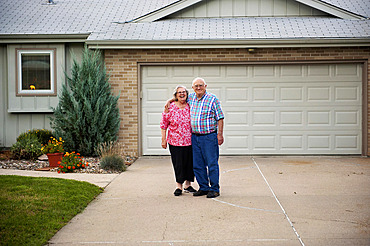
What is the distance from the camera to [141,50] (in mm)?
11812

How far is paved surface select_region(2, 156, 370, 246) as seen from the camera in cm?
506

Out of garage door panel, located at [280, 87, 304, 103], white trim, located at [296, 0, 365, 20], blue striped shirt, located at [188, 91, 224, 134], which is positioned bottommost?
blue striped shirt, located at [188, 91, 224, 134]

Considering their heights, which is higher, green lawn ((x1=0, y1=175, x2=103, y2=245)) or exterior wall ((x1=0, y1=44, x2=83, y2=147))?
exterior wall ((x1=0, y1=44, x2=83, y2=147))

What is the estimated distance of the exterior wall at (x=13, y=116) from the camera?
1254 cm

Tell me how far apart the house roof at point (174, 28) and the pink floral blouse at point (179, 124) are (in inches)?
179

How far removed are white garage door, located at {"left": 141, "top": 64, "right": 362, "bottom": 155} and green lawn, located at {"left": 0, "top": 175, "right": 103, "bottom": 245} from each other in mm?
4681

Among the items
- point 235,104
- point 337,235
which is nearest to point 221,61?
point 235,104

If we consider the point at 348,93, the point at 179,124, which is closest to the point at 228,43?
the point at 348,93

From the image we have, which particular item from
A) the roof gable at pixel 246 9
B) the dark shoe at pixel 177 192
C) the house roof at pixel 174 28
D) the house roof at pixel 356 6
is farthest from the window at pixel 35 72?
the house roof at pixel 356 6

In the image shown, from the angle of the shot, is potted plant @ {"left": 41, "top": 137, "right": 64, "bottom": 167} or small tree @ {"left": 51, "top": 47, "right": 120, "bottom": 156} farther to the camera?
small tree @ {"left": 51, "top": 47, "right": 120, "bottom": 156}

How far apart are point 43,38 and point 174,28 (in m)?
3.56

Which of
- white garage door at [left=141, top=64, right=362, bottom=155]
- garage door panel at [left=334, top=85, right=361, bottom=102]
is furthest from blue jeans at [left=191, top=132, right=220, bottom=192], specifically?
garage door panel at [left=334, top=85, right=361, bottom=102]

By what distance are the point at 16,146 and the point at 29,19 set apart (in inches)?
171

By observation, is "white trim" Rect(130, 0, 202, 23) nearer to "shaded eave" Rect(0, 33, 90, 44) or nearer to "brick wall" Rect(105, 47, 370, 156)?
"brick wall" Rect(105, 47, 370, 156)
